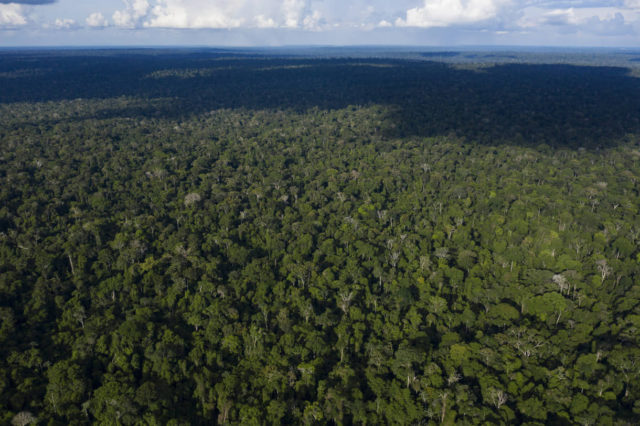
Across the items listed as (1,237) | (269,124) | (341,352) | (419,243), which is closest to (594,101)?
(269,124)

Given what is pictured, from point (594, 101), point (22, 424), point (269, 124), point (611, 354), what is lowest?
point (22, 424)

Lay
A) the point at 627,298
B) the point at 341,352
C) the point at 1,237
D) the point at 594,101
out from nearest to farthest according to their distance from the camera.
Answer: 1. the point at 341,352
2. the point at 627,298
3. the point at 1,237
4. the point at 594,101

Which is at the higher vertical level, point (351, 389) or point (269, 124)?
point (269, 124)

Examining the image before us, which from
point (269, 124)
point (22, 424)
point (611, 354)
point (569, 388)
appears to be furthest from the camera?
point (269, 124)

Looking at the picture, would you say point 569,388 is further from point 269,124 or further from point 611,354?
point 269,124

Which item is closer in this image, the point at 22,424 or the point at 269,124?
the point at 22,424

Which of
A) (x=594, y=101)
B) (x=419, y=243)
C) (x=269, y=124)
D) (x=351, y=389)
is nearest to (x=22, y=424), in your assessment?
(x=351, y=389)
